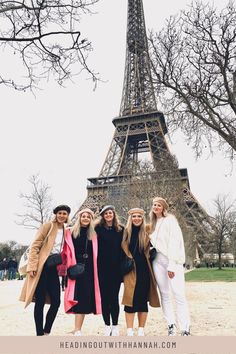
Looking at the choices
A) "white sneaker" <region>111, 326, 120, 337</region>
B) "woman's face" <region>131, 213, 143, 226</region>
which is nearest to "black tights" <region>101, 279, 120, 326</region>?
"white sneaker" <region>111, 326, 120, 337</region>

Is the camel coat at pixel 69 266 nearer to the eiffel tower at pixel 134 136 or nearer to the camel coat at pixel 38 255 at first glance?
the camel coat at pixel 38 255

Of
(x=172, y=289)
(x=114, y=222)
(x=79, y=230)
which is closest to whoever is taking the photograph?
(x=172, y=289)

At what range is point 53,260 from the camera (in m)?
4.66

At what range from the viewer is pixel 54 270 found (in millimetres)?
4762

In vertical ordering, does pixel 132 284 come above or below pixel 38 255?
below

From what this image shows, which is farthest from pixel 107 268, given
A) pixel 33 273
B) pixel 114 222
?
pixel 33 273

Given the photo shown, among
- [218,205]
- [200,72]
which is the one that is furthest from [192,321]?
[218,205]

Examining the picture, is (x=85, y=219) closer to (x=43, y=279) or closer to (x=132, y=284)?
(x=43, y=279)

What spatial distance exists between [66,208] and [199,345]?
2.43m

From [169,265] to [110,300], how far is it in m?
0.93

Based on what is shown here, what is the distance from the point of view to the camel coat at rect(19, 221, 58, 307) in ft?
15.1

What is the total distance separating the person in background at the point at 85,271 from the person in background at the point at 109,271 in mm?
137

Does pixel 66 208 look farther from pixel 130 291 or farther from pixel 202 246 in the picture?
pixel 202 246

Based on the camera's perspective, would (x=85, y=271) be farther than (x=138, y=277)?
No
